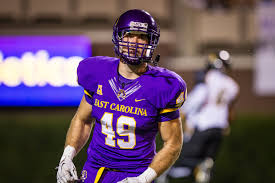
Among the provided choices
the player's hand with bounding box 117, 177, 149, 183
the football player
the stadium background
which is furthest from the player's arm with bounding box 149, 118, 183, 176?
the stadium background

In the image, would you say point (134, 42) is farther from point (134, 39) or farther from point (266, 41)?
point (266, 41)

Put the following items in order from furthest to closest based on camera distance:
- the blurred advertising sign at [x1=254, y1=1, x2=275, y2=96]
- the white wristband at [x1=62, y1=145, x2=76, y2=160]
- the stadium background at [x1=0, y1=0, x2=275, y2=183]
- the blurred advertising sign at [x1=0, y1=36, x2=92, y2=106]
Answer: the blurred advertising sign at [x1=0, y1=36, x2=92, y2=106] → the stadium background at [x1=0, y1=0, x2=275, y2=183] → the blurred advertising sign at [x1=254, y1=1, x2=275, y2=96] → the white wristband at [x1=62, y1=145, x2=76, y2=160]

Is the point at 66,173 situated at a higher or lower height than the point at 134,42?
lower

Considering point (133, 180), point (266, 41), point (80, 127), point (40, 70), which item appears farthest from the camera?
point (40, 70)

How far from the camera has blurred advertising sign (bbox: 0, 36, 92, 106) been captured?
11930mm

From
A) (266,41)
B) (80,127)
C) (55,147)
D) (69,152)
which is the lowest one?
(55,147)

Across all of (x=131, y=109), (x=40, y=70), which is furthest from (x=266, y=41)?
(x=131, y=109)

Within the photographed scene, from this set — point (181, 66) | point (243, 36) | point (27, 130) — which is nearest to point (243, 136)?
point (181, 66)

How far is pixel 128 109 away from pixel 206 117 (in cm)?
373

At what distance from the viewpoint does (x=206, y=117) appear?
254 inches

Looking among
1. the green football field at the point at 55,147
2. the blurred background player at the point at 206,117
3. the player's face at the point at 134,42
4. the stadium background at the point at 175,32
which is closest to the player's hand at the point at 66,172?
the player's face at the point at 134,42

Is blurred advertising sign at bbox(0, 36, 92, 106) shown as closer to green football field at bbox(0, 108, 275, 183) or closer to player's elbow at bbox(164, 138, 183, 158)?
green football field at bbox(0, 108, 275, 183)

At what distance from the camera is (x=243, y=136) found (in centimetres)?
1033

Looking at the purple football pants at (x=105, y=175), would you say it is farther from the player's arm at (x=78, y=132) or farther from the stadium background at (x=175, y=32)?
the stadium background at (x=175, y=32)
